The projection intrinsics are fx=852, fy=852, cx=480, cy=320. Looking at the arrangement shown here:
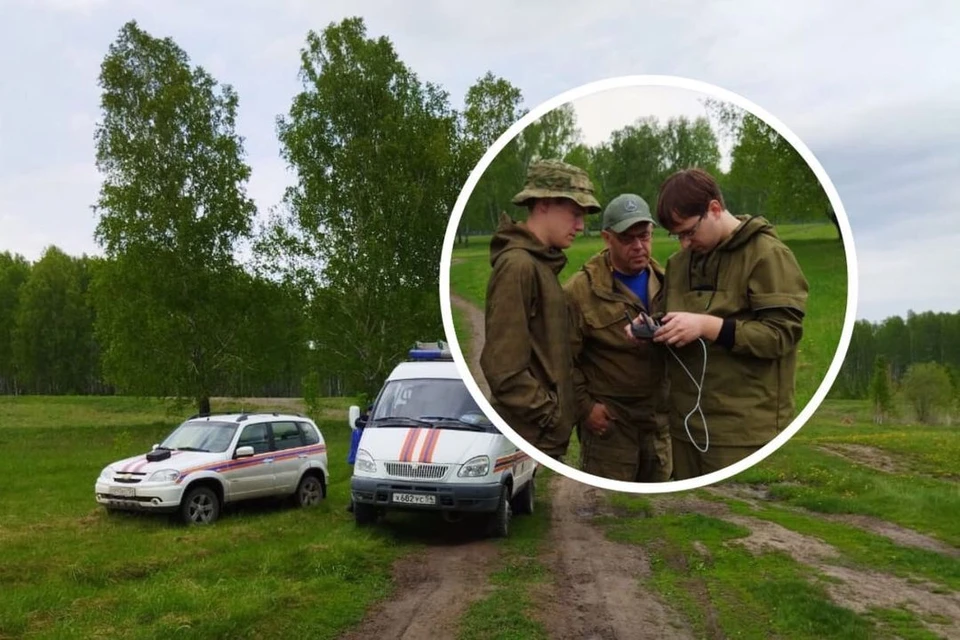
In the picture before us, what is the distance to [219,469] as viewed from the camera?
1516 cm

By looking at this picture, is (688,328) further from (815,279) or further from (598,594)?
(598,594)

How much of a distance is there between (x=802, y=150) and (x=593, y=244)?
426 mm

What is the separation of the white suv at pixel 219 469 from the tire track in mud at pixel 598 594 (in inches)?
208

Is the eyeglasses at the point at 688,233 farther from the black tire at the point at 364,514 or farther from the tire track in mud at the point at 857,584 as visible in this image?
the black tire at the point at 364,514

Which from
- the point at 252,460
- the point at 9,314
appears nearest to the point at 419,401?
the point at 252,460

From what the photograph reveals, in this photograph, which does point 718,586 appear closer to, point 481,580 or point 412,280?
point 481,580

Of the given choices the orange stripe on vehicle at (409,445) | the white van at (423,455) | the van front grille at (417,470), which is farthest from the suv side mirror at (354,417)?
the orange stripe on vehicle at (409,445)

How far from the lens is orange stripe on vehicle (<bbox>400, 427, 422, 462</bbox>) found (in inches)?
479

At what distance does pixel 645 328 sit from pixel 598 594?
966 centimetres

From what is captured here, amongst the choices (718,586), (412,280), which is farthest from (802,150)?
(718,586)

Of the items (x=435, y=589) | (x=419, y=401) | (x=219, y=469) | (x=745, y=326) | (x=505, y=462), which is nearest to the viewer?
(x=745, y=326)

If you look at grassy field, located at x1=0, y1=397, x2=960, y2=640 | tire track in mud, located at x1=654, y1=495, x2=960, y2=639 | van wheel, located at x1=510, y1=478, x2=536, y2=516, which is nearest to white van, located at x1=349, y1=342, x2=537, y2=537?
grassy field, located at x1=0, y1=397, x2=960, y2=640

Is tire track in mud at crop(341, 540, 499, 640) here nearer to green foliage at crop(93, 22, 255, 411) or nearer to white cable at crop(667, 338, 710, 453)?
white cable at crop(667, 338, 710, 453)

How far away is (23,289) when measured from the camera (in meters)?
75.3
